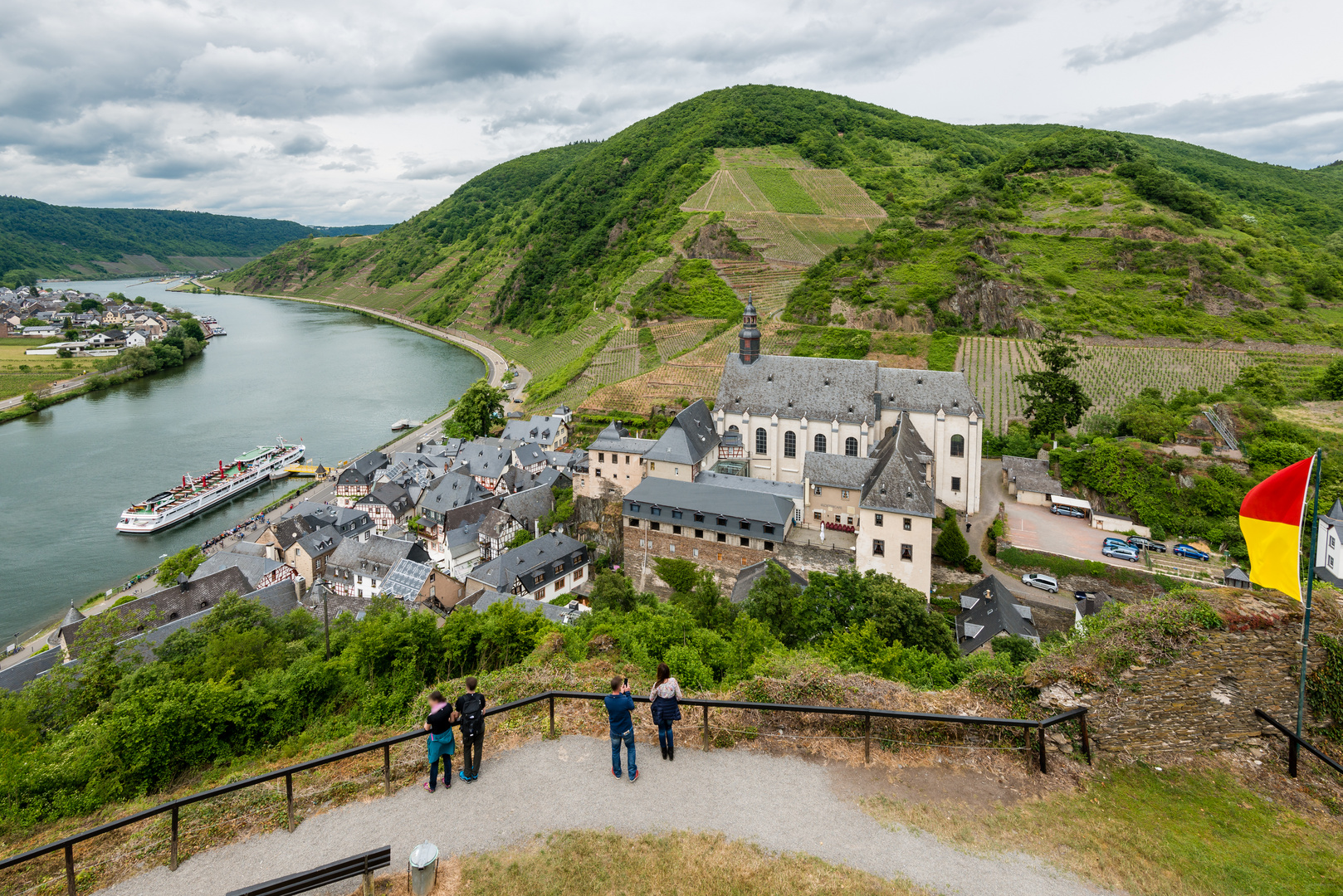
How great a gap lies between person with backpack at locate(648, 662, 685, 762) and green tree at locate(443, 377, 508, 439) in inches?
2382

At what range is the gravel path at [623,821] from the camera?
6391 millimetres

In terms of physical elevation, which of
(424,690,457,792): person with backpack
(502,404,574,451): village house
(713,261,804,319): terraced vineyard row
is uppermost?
(713,261,804,319): terraced vineyard row

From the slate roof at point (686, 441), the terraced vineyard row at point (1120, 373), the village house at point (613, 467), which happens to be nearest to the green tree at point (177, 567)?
the village house at point (613, 467)

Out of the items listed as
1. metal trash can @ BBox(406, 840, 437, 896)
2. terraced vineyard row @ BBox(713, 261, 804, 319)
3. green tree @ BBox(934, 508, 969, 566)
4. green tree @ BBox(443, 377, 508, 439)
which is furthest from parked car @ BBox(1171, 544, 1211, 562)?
green tree @ BBox(443, 377, 508, 439)

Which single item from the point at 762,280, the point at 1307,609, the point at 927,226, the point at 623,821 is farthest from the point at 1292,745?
the point at 927,226

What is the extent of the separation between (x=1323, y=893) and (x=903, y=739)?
3972 millimetres

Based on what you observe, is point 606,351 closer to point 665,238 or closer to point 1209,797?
point 665,238

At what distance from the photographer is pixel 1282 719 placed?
799 cm

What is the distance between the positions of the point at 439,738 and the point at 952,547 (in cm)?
2775

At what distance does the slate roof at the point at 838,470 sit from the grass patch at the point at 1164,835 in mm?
23493

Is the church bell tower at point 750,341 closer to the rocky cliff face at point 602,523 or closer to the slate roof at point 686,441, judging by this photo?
the slate roof at point 686,441

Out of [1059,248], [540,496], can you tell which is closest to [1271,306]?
[1059,248]

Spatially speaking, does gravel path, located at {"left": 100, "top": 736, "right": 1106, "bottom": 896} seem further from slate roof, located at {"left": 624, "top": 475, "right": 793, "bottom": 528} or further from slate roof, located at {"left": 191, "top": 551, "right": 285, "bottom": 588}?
slate roof, located at {"left": 191, "top": 551, "right": 285, "bottom": 588}

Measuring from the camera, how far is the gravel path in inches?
252
